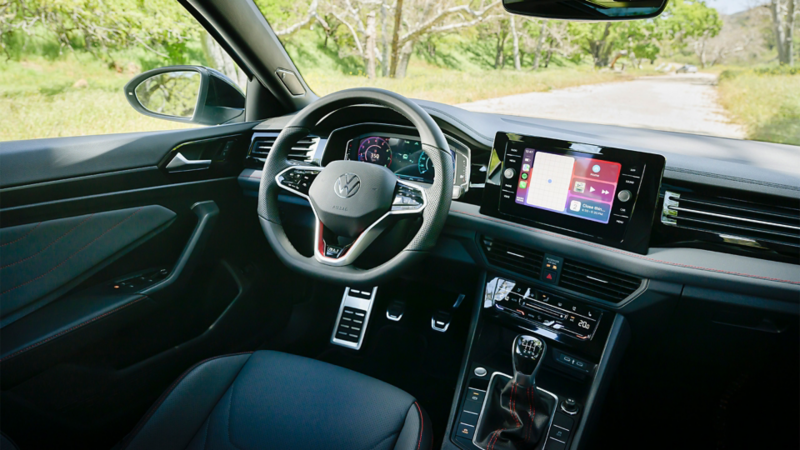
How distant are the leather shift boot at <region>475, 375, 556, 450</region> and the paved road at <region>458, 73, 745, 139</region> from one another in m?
1.42

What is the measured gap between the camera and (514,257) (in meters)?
1.86

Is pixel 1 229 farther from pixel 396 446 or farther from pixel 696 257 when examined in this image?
pixel 696 257

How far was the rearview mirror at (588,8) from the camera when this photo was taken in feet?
4.65

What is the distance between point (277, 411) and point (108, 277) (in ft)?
2.98

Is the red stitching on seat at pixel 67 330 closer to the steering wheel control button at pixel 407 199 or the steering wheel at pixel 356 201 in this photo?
the steering wheel at pixel 356 201

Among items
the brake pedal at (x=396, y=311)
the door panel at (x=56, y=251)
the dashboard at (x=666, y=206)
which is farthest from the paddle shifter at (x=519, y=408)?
the door panel at (x=56, y=251)

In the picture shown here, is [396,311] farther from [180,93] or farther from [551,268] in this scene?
[180,93]

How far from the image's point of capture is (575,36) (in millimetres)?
2799

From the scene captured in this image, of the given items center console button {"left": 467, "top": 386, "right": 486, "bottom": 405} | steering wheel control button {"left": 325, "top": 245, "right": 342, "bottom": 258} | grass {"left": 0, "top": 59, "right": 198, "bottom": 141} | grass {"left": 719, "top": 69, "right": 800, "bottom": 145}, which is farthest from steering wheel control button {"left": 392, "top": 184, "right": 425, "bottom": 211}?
grass {"left": 719, "top": 69, "right": 800, "bottom": 145}

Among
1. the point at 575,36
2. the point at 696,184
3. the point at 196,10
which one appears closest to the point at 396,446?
the point at 696,184

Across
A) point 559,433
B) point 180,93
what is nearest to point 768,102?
point 559,433

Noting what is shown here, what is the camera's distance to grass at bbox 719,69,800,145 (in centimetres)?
198

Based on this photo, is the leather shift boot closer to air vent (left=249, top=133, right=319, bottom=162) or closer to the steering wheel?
the steering wheel

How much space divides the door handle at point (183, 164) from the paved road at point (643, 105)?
1.52 meters
